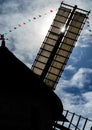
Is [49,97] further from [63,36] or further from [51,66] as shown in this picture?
[63,36]

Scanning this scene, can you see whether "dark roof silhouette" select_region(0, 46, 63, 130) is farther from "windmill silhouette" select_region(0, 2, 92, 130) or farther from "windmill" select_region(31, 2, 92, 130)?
"windmill" select_region(31, 2, 92, 130)

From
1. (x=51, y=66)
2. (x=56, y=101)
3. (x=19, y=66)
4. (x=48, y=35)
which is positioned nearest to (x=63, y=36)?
(x=48, y=35)

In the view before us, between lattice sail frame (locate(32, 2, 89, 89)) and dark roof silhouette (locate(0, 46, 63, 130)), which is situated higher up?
lattice sail frame (locate(32, 2, 89, 89))

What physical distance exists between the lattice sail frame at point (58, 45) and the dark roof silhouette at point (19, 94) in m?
8.68

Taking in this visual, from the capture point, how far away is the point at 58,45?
23.0 meters

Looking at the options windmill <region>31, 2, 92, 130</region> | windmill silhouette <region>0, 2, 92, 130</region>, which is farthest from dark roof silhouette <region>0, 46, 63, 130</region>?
windmill <region>31, 2, 92, 130</region>

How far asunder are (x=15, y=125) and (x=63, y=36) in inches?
556

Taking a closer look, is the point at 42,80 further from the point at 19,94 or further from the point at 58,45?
the point at 58,45

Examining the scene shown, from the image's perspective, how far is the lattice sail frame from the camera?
21.6 metres

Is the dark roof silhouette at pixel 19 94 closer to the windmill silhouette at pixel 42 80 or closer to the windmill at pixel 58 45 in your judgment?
the windmill silhouette at pixel 42 80

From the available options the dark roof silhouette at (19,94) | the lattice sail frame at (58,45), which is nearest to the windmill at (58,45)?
the lattice sail frame at (58,45)

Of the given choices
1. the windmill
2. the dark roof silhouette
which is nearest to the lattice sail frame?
the windmill

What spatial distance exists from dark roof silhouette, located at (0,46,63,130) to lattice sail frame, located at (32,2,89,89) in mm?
8683

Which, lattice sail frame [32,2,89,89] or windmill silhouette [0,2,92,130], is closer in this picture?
windmill silhouette [0,2,92,130]
